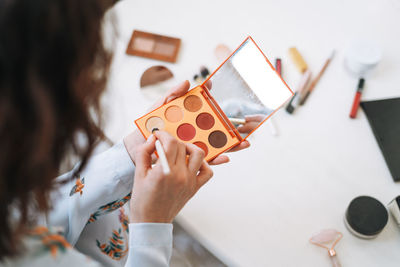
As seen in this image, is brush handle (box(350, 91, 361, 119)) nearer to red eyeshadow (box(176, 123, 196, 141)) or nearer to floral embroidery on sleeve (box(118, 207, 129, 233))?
red eyeshadow (box(176, 123, 196, 141))

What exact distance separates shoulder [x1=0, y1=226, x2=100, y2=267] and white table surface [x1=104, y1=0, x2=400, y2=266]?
0.22 metres

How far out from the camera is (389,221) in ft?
2.09

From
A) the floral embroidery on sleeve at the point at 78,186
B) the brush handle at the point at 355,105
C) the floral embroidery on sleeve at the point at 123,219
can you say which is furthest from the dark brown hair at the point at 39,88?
the brush handle at the point at 355,105

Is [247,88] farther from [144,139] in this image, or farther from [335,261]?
[335,261]

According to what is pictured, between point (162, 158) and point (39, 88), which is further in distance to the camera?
point (162, 158)

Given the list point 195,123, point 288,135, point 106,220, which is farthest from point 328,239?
point 106,220

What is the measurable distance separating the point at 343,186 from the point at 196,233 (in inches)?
12.0

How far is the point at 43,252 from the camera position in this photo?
15.3 inches

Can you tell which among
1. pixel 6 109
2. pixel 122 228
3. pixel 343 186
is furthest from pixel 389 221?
pixel 6 109

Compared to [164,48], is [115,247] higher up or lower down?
lower down

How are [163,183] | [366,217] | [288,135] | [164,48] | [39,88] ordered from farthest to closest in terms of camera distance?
[164,48] → [288,135] → [366,217] → [163,183] → [39,88]

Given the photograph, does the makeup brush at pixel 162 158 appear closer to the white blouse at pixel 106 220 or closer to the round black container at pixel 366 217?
the white blouse at pixel 106 220

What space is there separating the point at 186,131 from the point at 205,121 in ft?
0.14

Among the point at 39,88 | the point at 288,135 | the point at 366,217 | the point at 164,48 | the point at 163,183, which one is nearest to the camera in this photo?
the point at 39,88
